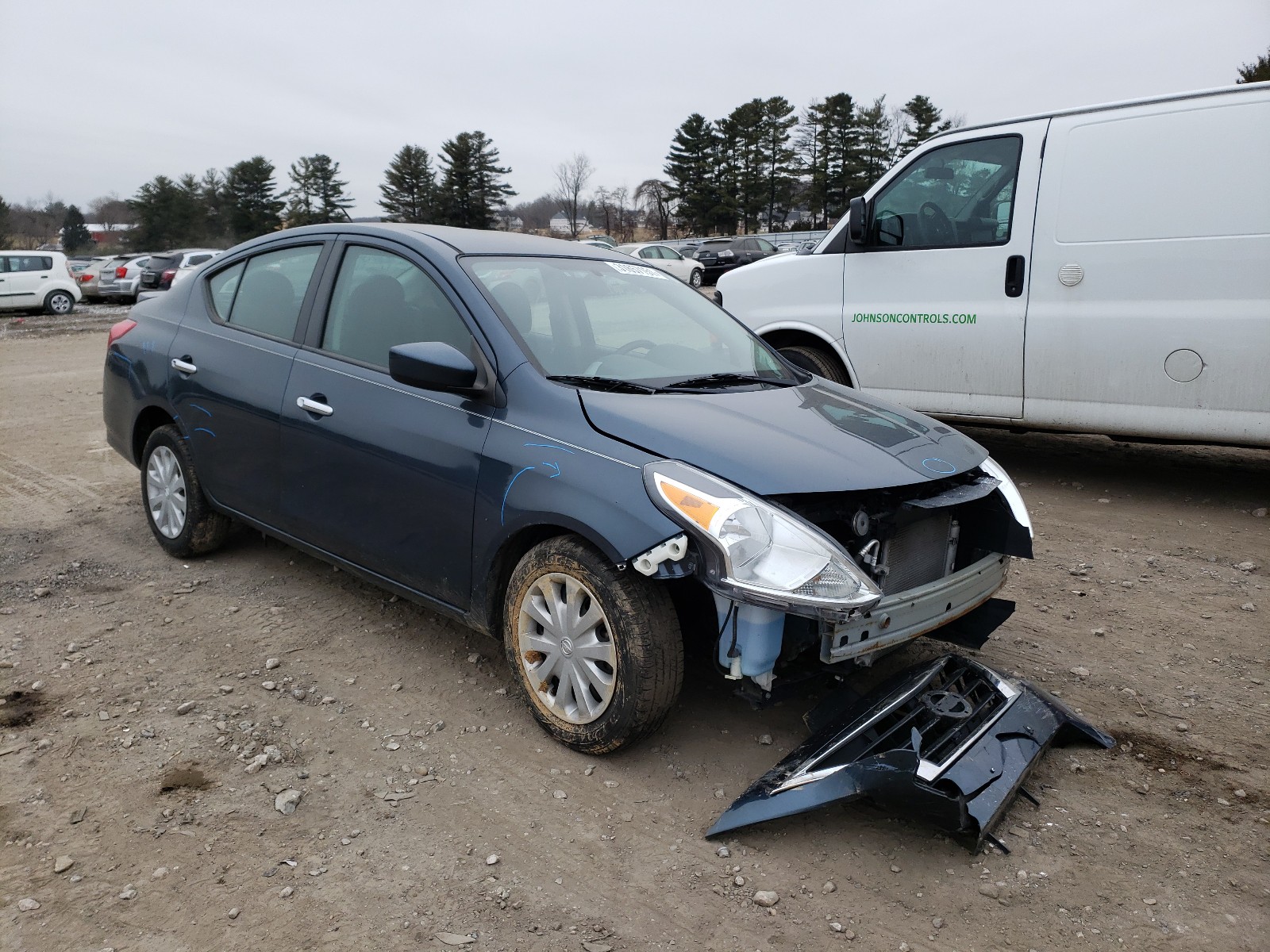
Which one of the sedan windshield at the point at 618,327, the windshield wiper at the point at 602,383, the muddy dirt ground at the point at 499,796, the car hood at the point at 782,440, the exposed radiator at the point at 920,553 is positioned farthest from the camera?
the sedan windshield at the point at 618,327

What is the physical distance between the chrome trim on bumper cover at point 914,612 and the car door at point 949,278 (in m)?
2.99

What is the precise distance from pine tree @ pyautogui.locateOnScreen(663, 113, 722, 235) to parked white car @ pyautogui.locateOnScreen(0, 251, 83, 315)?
5299cm

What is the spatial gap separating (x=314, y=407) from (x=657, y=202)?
74940mm

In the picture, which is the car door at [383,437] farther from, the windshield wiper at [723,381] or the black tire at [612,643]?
the windshield wiper at [723,381]

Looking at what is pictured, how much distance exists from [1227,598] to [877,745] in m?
2.61

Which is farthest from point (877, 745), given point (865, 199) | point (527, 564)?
point (865, 199)

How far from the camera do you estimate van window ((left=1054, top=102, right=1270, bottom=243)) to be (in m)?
5.02

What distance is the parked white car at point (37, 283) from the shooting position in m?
22.8

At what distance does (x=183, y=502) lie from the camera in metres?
4.65

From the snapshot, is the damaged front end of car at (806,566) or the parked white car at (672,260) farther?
the parked white car at (672,260)

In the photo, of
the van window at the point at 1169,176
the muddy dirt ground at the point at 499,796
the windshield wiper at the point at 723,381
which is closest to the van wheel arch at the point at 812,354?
the van window at the point at 1169,176

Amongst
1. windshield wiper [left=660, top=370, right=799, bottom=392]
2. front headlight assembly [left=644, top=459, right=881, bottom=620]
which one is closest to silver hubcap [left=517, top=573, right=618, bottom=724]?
front headlight assembly [left=644, top=459, right=881, bottom=620]

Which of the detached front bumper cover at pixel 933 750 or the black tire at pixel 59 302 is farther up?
the black tire at pixel 59 302

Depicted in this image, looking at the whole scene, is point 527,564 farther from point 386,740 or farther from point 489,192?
→ point 489,192
